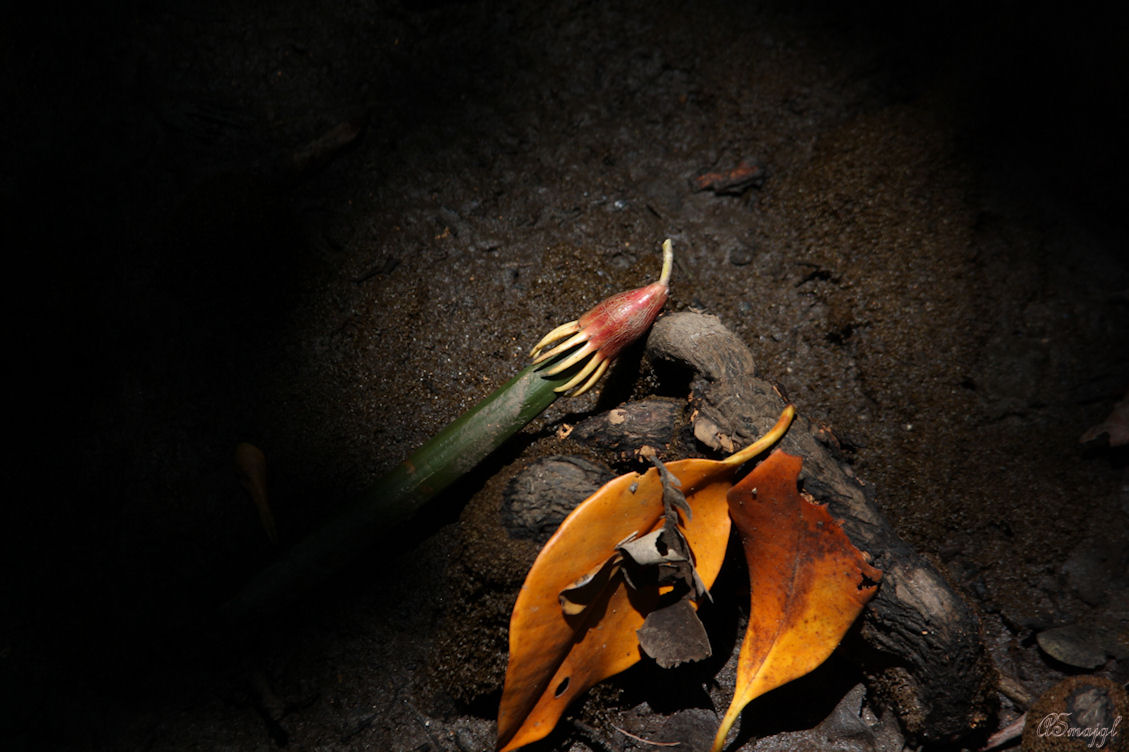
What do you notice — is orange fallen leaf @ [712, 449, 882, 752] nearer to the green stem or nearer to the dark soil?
the dark soil

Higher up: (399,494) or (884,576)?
(399,494)

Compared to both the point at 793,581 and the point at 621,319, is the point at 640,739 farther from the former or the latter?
the point at 621,319

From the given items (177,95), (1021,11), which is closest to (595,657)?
(177,95)

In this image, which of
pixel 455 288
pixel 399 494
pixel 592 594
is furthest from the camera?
pixel 455 288

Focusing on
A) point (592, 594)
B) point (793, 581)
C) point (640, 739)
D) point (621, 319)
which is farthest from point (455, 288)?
point (640, 739)

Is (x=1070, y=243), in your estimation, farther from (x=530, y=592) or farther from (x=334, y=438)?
(x=334, y=438)

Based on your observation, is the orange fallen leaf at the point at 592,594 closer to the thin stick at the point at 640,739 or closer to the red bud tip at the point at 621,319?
the thin stick at the point at 640,739

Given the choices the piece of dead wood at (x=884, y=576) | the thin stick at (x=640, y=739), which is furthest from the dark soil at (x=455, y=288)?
the piece of dead wood at (x=884, y=576)
